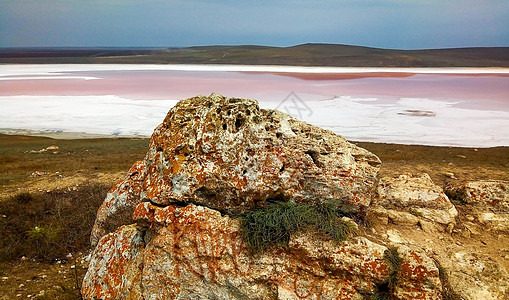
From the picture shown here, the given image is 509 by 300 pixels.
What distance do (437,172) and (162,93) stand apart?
42.1m

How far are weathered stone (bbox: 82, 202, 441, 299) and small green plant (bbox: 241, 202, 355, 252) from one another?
0.38 feet

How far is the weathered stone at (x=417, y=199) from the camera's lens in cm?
672

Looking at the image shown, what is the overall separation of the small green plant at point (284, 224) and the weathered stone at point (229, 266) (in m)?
0.12

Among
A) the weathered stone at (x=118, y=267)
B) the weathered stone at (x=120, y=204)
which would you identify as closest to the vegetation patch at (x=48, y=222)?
the weathered stone at (x=120, y=204)

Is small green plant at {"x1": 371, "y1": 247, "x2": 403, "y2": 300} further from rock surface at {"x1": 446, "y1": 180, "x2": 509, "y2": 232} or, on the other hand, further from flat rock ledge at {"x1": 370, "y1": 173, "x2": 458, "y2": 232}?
rock surface at {"x1": 446, "y1": 180, "x2": 509, "y2": 232}

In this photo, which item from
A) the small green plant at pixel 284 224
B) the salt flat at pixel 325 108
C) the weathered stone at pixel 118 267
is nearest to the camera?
the small green plant at pixel 284 224

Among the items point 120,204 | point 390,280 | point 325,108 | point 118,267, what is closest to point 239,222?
point 118,267

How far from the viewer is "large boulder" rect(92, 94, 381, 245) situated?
607 centimetres

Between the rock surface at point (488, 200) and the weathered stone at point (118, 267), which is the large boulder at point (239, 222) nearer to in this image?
the weathered stone at point (118, 267)

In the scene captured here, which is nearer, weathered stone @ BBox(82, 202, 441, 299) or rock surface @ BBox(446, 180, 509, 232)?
weathered stone @ BBox(82, 202, 441, 299)

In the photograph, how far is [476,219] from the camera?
685cm

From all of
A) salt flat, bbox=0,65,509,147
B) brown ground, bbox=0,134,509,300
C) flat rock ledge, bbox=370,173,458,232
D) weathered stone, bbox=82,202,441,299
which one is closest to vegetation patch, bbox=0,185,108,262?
brown ground, bbox=0,134,509,300

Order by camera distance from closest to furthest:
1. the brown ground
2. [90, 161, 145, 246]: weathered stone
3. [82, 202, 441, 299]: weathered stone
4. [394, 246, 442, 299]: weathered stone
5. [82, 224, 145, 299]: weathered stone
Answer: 1. [394, 246, 442, 299]: weathered stone
2. [82, 202, 441, 299]: weathered stone
3. [82, 224, 145, 299]: weathered stone
4. the brown ground
5. [90, 161, 145, 246]: weathered stone

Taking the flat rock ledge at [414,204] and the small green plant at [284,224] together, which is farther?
the flat rock ledge at [414,204]
